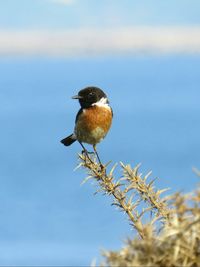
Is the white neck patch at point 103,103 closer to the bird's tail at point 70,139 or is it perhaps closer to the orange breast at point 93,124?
the orange breast at point 93,124

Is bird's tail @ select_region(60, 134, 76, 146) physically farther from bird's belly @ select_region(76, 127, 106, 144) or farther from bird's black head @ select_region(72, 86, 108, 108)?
bird's black head @ select_region(72, 86, 108, 108)

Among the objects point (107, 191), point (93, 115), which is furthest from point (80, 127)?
Answer: point (107, 191)

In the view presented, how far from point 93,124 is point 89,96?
0.36 m

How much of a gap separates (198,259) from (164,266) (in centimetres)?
7

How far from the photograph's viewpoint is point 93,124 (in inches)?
284

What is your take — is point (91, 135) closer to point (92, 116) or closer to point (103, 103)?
point (92, 116)

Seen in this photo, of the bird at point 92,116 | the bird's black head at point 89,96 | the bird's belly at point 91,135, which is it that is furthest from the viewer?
the bird's black head at point 89,96

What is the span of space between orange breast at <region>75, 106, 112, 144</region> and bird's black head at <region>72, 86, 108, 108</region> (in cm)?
7

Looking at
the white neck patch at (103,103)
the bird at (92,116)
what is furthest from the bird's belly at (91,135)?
the white neck patch at (103,103)

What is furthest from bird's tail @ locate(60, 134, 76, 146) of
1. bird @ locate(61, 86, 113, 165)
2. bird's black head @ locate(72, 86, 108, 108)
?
bird's black head @ locate(72, 86, 108, 108)

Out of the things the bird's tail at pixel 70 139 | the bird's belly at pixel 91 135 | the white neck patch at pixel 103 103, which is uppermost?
the white neck patch at pixel 103 103

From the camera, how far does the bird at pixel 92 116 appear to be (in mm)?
7160

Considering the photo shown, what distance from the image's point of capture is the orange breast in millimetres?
7075

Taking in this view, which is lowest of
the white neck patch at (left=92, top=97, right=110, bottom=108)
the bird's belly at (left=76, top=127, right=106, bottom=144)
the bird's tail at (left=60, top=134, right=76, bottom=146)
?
the bird's belly at (left=76, top=127, right=106, bottom=144)
